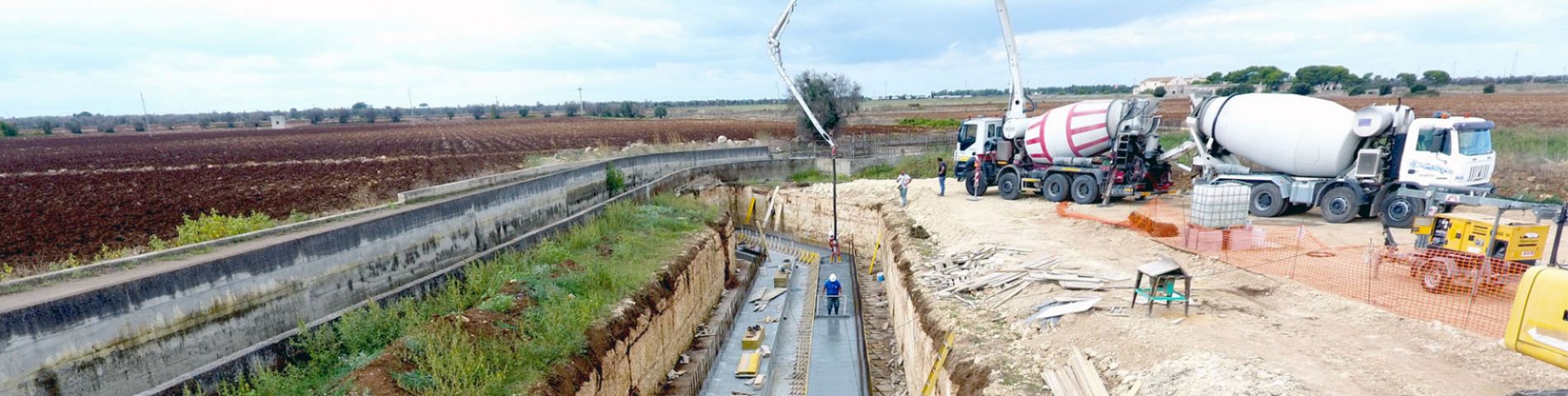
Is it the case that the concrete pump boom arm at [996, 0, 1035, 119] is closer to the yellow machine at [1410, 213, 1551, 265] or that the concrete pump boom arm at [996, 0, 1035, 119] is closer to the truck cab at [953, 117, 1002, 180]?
the truck cab at [953, 117, 1002, 180]

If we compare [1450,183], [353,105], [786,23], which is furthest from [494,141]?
[353,105]

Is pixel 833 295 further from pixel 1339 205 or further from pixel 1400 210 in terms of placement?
pixel 1400 210

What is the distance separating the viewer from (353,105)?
186 meters

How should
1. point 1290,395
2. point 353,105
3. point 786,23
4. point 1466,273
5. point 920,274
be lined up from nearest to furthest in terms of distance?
point 1290,395, point 1466,273, point 920,274, point 786,23, point 353,105

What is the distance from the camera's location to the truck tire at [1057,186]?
18797 millimetres

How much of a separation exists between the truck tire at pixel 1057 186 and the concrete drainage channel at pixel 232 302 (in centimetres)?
631

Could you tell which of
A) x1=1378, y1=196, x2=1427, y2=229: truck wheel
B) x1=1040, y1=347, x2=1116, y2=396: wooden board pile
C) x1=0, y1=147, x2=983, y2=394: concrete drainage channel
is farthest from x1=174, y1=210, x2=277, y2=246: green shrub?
x1=1378, y1=196, x2=1427, y2=229: truck wheel

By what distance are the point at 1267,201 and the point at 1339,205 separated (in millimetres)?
1353

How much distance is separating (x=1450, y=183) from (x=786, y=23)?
22.5 meters

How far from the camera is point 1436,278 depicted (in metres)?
9.34

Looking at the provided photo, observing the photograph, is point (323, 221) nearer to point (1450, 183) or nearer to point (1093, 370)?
point (1093, 370)

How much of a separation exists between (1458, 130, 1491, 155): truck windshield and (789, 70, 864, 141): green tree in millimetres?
28472

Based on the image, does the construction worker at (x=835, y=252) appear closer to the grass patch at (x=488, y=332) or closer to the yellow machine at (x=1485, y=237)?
the grass patch at (x=488, y=332)

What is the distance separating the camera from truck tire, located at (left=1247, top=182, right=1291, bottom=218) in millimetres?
15328
